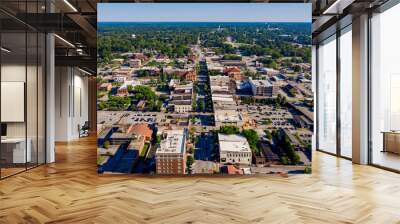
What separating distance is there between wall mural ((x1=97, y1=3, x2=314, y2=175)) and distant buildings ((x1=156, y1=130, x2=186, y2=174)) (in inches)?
0.7

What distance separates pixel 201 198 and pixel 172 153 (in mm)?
1831

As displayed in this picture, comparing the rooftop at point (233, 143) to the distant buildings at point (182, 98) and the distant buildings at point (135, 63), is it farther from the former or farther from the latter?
the distant buildings at point (135, 63)

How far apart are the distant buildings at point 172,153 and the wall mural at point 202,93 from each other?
0.02 m

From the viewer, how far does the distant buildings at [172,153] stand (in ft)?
21.0

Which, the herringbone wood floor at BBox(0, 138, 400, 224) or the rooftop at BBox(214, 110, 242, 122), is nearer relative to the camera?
the herringbone wood floor at BBox(0, 138, 400, 224)

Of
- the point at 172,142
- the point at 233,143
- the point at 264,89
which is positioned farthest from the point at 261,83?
the point at 172,142

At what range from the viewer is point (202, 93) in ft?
21.2

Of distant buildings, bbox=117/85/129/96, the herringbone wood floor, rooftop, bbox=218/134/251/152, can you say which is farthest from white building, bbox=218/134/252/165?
distant buildings, bbox=117/85/129/96

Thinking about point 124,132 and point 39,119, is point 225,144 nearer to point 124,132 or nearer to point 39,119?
point 124,132

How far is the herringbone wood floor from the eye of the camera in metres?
3.84

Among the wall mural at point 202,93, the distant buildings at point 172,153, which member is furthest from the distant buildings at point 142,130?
the distant buildings at point 172,153

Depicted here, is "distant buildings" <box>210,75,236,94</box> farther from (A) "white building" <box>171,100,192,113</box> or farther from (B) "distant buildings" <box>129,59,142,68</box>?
(B) "distant buildings" <box>129,59,142,68</box>

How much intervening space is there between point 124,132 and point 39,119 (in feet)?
7.13

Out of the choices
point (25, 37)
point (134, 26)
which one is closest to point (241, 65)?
point (134, 26)
